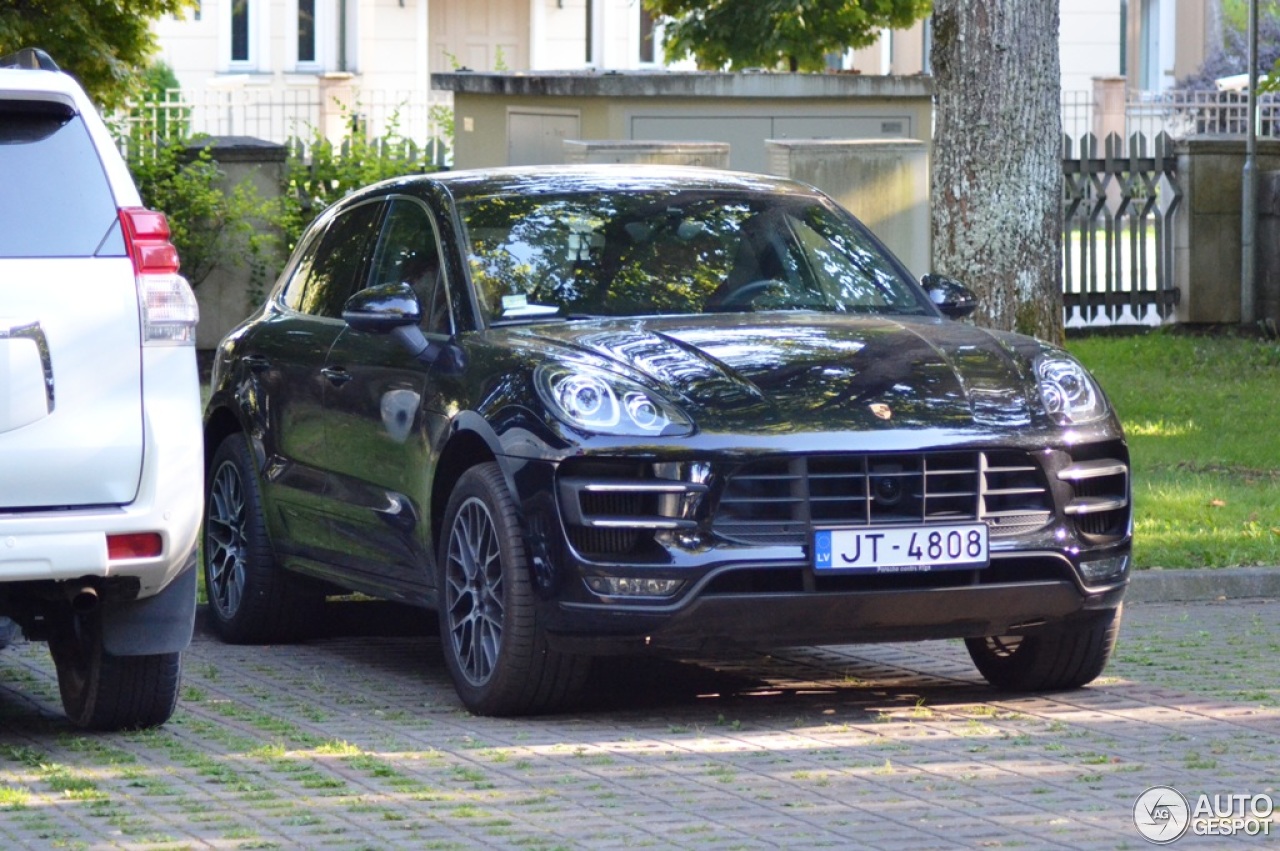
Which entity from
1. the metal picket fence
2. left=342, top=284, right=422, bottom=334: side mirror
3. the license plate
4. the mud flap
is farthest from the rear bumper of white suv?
the metal picket fence

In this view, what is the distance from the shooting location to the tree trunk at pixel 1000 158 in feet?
36.7

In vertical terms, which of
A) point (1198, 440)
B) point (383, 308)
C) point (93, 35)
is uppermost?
point (93, 35)

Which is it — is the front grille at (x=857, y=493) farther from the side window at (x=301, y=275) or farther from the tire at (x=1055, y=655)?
the side window at (x=301, y=275)

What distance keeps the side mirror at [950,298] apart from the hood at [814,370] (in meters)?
0.54

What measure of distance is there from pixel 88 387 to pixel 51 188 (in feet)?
1.89

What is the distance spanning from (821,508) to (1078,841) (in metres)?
1.50

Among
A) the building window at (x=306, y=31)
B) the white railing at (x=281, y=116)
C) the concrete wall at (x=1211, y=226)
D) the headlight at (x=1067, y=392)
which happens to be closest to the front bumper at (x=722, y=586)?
the headlight at (x=1067, y=392)

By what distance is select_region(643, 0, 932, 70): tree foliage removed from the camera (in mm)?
26297

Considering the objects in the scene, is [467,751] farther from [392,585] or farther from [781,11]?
[781,11]

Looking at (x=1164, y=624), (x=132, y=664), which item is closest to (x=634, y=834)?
(x=132, y=664)

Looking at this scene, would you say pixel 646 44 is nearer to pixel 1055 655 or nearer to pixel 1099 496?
pixel 1055 655

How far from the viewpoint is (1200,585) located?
9188mm

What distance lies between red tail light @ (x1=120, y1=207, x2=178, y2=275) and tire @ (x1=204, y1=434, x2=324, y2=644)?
2.48 metres

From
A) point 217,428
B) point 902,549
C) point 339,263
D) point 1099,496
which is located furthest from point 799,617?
point 217,428
